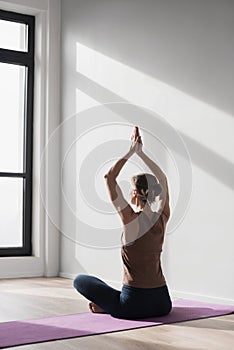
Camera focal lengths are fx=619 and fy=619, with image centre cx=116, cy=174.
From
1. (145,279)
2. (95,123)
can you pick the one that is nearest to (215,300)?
(145,279)

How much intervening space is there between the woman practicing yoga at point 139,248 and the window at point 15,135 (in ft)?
7.96

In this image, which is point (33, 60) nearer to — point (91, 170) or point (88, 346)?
point (91, 170)

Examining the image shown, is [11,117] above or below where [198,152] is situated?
above

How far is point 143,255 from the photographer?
3.20 metres

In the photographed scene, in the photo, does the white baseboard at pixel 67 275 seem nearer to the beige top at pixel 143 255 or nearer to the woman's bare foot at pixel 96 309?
the woman's bare foot at pixel 96 309

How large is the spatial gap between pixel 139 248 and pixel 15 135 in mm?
2757

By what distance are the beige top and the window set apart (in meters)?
2.51

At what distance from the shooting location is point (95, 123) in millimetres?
5359

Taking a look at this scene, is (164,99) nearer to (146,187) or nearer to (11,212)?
(146,187)

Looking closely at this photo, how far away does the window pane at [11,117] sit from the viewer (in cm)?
557

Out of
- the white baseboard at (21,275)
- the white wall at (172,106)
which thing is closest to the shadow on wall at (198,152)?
the white wall at (172,106)

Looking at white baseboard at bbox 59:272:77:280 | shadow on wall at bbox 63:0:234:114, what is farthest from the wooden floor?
shadow on wall at bbox 63:0:234:114

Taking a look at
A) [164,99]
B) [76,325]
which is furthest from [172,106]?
[76,325]

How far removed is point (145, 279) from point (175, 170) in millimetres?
1266
